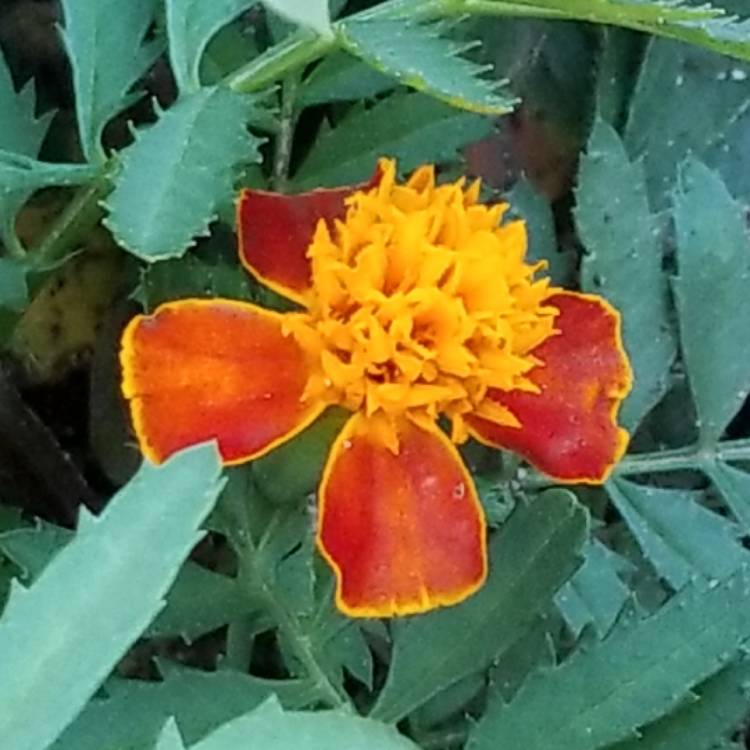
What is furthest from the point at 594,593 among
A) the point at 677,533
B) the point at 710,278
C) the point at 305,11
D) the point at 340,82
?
the point at 305,11

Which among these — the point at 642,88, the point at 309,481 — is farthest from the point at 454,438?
the point at 642,88

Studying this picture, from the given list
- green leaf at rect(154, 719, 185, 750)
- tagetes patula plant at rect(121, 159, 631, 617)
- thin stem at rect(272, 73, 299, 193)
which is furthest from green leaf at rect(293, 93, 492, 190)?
green leaf at rect(154, 719, 185, 750)

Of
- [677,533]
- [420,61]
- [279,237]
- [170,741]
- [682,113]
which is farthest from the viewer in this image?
[682,113]

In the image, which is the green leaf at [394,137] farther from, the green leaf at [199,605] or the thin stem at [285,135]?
the green leaf at [199,605]

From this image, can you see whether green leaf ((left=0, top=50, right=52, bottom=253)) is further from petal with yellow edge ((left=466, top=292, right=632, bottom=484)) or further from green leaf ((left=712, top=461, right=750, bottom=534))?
green leaf ((left=712, top=461, right=750, bottom=534))

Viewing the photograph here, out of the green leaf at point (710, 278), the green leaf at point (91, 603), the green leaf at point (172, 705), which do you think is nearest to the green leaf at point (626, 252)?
the green leaf at point (710, 278)

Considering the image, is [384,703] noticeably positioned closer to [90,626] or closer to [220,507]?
[220,507]

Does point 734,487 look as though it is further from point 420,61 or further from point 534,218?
point 420,61
